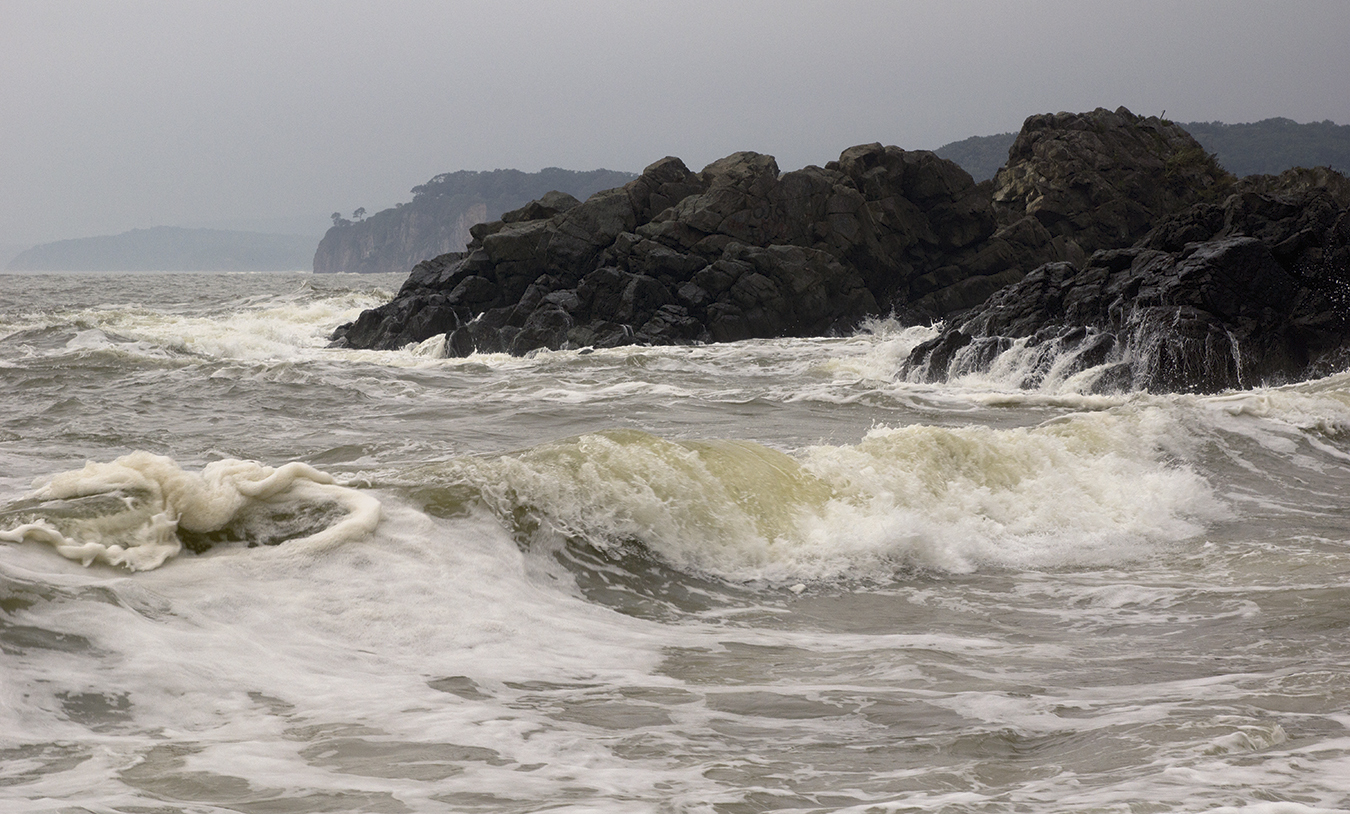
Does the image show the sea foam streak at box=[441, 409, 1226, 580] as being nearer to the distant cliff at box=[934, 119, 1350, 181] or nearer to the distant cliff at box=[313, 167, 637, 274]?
the distant cliff at box=[934, 119, 1350, 181]

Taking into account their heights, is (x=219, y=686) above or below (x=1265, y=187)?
below

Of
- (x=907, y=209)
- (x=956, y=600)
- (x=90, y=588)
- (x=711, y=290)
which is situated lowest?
(x=956, y=600)

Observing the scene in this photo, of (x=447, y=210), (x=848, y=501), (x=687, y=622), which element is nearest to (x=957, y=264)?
(x=848, y=501)

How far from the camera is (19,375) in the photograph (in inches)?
672

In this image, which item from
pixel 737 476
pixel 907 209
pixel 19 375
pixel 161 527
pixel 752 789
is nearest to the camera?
pixel 752 789

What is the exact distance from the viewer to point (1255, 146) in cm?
12131

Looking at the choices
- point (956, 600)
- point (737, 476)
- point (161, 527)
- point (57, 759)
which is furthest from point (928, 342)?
point (57, 759)

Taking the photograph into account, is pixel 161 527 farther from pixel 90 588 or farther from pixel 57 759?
pixel 57 759

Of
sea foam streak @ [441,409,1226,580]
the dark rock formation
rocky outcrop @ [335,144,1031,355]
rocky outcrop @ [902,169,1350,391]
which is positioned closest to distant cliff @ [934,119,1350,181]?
the dark rock formation

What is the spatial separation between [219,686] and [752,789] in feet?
7.82

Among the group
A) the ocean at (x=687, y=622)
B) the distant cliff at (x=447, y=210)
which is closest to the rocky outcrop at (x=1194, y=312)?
the ocean at (x=687, y=622)

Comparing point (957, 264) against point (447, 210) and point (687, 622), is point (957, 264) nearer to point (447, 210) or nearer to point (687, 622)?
point (687, 622)

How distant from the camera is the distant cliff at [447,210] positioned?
582ft

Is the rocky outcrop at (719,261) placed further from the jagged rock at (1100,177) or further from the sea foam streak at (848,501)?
the sea foam streak at (848,501)
